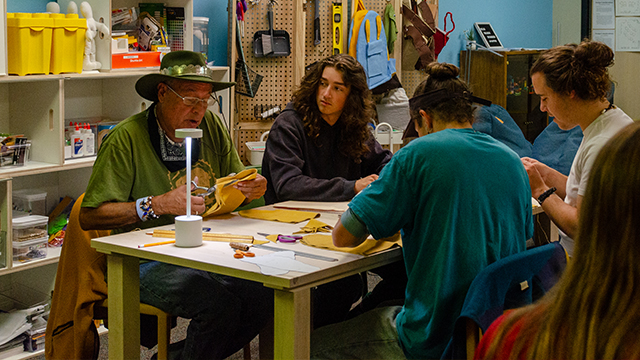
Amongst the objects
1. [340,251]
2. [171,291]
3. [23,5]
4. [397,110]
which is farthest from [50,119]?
[397,110]

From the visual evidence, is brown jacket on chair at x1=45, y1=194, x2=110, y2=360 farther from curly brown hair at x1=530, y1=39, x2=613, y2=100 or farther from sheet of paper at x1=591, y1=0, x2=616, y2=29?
sheet of paper at x1=591, y1=0, x2=616, y2=29

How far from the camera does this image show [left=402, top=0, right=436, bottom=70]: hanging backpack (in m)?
5.32

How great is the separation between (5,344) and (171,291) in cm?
135

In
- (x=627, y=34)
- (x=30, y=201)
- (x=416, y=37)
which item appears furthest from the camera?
(x=627, y=34)

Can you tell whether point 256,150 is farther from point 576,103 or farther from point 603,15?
point 603,15

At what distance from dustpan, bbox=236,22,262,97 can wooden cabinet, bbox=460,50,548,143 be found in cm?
229

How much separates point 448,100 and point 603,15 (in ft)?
15.1

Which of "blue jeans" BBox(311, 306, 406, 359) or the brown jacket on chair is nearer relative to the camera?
"blue jeans" BBox(311, 306, 406, 359)

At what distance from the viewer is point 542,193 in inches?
92.8

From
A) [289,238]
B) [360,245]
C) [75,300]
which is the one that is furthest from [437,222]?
[75,300]

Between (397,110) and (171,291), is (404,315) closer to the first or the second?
(171,291)

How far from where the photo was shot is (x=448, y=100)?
2.09 m

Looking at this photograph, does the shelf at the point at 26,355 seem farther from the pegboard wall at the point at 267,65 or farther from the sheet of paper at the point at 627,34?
the sheet of paper at the point at 627,34

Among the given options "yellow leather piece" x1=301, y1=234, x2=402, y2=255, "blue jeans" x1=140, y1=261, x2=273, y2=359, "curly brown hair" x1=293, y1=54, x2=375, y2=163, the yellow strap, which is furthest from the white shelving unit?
"yellow leather piece" x1=301, y1=234, x2=402, y2=255
